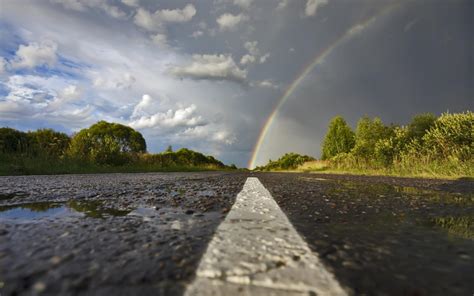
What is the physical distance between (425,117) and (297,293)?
32.1 m

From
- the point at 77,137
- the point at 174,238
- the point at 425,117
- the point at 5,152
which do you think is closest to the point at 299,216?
the point at 174,238

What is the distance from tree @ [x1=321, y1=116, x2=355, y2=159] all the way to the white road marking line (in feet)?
162

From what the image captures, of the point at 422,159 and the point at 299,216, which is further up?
the point at 422,159

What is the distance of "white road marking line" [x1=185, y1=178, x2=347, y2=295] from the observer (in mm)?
878

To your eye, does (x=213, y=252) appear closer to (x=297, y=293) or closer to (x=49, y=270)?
(x=297, y=293)

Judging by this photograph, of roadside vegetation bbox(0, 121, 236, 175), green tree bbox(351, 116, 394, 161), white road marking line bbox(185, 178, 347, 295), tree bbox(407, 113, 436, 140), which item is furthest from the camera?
tree bbox(407, 113, 436, 140)

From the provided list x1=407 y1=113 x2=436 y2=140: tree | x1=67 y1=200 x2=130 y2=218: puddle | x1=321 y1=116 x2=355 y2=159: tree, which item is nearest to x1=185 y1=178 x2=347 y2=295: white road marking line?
x1=67 y1=200 x2=130 y2=218: puddle

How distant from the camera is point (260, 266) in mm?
1068

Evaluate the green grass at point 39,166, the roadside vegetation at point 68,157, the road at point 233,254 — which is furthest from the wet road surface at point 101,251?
the roadside vegetation at point 68,157

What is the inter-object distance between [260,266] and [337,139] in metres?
52.6

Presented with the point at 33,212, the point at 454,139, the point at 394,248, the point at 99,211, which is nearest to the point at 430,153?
the point at 454,139

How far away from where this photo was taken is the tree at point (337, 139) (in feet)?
161

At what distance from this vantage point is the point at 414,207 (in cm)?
290

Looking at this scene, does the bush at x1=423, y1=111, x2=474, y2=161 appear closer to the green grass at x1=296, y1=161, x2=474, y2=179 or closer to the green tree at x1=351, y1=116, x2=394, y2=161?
the green grass at x1=296, y1=161, x2=474, y2=179
